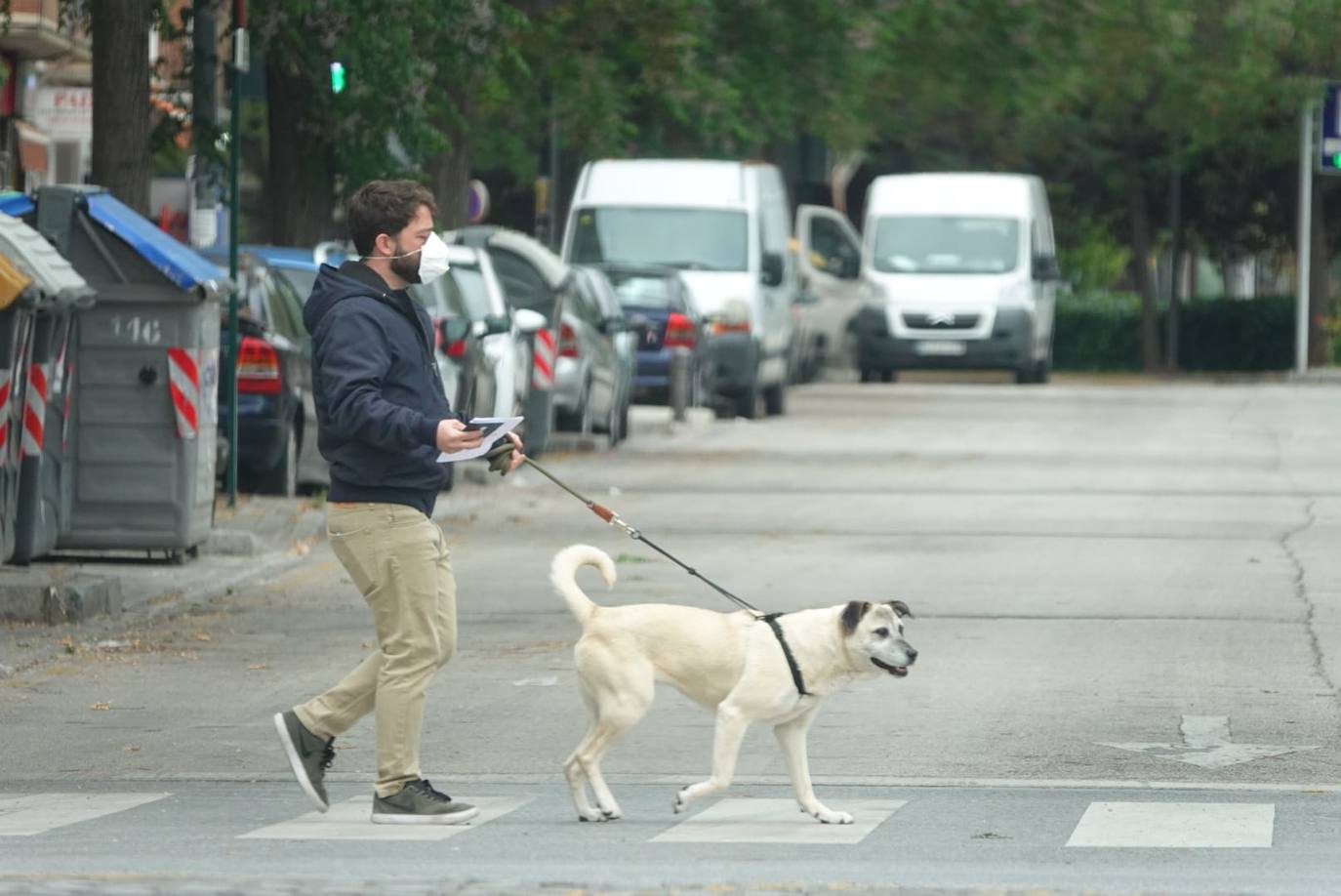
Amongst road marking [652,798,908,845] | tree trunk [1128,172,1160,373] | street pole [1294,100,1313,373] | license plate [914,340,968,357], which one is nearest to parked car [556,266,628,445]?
license plate [914,340,968,357]

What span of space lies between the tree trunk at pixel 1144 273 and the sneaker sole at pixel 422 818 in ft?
146

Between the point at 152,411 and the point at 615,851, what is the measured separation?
8012mm

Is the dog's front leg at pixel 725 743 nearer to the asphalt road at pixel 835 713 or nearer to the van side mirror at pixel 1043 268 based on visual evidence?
the asphalt road at pixel 835 713

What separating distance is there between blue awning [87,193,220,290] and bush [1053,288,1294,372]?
38341mm

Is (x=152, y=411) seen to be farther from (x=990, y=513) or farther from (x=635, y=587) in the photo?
(x=990, y=513)

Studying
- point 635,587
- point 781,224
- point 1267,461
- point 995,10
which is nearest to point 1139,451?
point 1267,461

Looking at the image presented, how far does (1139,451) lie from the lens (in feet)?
84.9

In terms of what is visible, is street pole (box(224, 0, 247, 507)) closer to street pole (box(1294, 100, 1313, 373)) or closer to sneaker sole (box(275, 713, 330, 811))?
sneaker sole (box(275, 713, 330, 811))

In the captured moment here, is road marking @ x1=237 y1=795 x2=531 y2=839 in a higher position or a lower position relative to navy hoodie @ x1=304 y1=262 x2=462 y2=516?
lower

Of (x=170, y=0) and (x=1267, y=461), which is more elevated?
(x=170, y=0)

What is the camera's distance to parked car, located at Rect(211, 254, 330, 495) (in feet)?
60.6

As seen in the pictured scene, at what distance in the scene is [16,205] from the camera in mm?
14781

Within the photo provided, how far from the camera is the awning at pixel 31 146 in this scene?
29.8 m

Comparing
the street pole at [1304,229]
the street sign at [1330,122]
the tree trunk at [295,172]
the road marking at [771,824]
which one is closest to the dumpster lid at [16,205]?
the road marking at [771,824]
